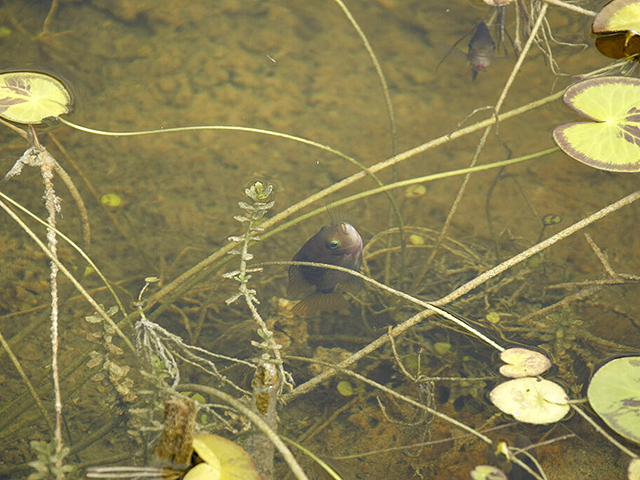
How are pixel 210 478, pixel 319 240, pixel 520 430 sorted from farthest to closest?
pixel 319 240 → pixel 520 430 → pixel 210 478

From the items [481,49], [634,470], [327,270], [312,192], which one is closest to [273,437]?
[327,270]

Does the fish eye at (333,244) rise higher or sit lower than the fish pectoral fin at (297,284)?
higher

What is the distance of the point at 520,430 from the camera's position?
233 centimetres

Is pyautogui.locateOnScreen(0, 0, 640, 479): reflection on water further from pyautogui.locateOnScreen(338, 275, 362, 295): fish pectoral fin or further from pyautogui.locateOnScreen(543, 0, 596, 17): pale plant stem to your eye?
pyautogui.locateOnScreen(543, 0, 596, 17): pale plant stem

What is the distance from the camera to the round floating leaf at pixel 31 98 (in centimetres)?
254

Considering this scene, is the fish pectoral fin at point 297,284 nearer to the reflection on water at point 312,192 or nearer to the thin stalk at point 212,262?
the reflection on water at point 312,192

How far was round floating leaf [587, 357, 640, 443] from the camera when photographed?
1905 mm

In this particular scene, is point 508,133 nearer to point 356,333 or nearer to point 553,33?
point 553,33

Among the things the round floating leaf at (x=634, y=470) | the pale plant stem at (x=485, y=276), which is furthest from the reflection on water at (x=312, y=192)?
the round floating leaf at (x=634, y=470)

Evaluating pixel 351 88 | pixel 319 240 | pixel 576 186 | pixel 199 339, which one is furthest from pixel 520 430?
pixel 351 88

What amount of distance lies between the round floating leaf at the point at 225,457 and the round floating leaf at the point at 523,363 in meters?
1.26

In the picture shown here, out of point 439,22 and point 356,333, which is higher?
point 439,22

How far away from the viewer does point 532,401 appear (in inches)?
79.5

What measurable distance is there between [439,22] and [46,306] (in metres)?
3.27
